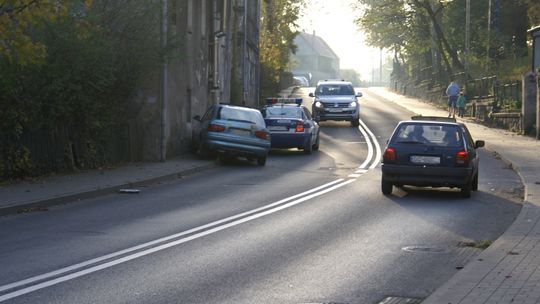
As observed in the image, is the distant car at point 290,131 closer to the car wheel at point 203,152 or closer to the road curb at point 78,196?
the car wheel at point 203,152

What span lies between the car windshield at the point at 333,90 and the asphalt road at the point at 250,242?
2423cm

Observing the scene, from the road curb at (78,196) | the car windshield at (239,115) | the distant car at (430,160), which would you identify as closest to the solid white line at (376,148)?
the car windshield at (239,115)

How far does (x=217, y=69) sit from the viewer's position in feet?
123

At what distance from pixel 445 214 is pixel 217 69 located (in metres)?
22.5

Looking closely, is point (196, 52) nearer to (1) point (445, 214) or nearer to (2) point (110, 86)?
(2) point (110, 86)

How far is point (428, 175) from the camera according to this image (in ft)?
59.9

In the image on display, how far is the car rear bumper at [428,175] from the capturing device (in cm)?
1816

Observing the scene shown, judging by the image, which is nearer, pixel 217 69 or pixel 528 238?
pixel 528 238

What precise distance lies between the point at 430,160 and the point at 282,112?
46.5 ft

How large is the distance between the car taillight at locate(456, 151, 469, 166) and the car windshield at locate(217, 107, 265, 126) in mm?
9681

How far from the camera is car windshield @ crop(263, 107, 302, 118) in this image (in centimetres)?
3177

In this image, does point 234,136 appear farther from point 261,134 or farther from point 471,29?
point 471,29

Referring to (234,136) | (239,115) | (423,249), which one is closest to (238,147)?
(234,136)

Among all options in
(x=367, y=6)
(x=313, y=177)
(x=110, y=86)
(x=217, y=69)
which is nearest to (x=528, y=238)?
(x=313, y=177)
